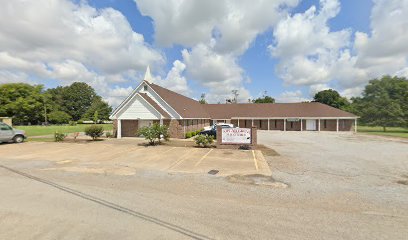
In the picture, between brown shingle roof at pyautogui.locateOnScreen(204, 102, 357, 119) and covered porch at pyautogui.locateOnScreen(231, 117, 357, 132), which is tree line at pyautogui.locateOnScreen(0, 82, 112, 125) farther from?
covered porch at pyautogui.locateOnScreen(231, 117, 357, 132)

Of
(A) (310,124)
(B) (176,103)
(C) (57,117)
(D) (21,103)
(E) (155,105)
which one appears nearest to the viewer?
(E) (155,105)

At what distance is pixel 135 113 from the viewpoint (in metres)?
25.2

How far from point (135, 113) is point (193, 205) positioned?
20646mm

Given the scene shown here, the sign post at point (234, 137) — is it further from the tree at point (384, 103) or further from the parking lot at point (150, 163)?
the tree at point (384, 103)

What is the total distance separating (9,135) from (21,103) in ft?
198

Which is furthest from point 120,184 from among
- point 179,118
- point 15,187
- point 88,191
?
point 179,118

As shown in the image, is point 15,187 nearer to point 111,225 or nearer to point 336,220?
point 111,225

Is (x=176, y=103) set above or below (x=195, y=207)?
above

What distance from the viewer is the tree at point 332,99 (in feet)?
214

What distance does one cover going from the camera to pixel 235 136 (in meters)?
17.8

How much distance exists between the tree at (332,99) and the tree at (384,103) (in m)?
13.6

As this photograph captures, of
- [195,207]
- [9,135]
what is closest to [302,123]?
[195,207]

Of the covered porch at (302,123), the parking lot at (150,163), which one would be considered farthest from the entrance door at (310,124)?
the parking lot at (150,163)

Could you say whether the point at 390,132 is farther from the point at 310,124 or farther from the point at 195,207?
the point at 195,207
